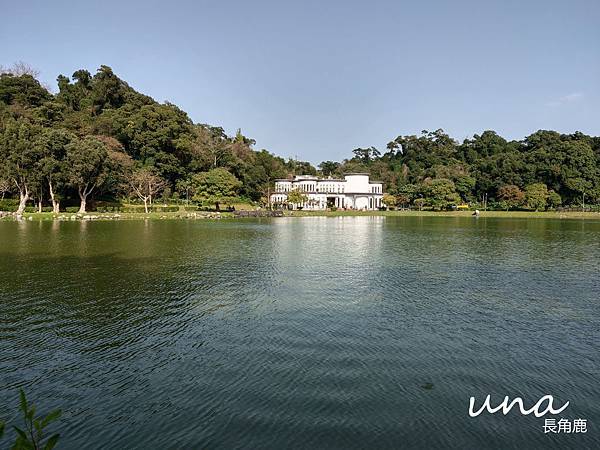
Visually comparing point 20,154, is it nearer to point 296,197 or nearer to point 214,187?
point 214,187

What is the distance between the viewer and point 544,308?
1211 cm

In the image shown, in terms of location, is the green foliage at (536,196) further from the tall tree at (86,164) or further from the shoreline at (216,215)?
the tall tree at (86,164)

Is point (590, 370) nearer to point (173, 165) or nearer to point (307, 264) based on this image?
point (307, 264)

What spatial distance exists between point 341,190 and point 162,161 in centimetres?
3939

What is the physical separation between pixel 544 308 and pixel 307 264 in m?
9.69

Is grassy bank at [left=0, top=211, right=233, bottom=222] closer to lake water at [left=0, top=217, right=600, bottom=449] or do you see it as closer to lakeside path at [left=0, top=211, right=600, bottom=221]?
lakeside path at [left=0, top=211, right=600, bottom=221]

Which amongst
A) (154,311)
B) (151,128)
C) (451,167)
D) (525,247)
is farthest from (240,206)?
(154,311)

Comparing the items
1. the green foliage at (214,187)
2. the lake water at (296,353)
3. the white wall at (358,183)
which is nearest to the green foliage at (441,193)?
the white wall at (358,183)

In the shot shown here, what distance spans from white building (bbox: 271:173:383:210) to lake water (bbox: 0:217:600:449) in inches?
2978

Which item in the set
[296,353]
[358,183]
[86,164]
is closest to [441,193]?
[358,183]

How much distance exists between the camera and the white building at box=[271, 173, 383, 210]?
306 feet

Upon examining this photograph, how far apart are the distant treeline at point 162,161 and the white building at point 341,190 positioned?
3708 millimetres

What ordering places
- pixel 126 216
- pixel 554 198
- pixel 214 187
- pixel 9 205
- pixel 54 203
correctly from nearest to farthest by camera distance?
pixel 54 203, pixel 9 205, pixel 126 216, pixel 214 187, pixel 554 198

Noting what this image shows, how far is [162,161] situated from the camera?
69688 mm
